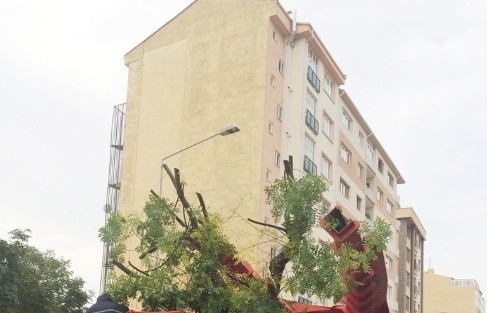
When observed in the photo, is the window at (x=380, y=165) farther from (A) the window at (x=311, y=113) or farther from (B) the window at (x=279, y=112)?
(B) the window at (x=279, y=112)

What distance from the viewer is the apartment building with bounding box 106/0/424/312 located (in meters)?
40.3

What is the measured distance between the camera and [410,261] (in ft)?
231

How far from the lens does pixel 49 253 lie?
4047 cm

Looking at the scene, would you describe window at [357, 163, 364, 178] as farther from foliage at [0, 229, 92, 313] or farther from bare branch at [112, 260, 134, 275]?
bare branch at [112, 260, 134, 275]

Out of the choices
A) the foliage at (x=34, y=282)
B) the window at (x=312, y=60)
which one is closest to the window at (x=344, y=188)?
the window at (x=312, y=60)

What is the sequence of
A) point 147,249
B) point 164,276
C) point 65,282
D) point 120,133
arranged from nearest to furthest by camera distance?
1. point 164,276
2. point 147,249
3. point 65,282
4. point 120,133

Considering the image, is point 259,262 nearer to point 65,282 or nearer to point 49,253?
point 65,282

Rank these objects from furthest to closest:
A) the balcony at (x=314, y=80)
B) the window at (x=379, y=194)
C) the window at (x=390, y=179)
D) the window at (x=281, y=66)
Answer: the window at (x=390, y=179) → the window at (x=379, y=194) → the balcony at (x=314, y=80) → the window at (x=281, y=66)

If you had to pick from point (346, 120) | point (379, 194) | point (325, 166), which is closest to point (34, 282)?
point (325, 166)

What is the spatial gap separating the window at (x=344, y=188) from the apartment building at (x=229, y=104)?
1357 millimetres

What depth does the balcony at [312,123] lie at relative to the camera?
43.9 metres

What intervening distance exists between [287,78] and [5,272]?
17.1 meters

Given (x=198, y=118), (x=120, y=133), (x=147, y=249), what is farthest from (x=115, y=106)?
(x=147, y=249)

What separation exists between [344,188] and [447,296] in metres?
53.9
